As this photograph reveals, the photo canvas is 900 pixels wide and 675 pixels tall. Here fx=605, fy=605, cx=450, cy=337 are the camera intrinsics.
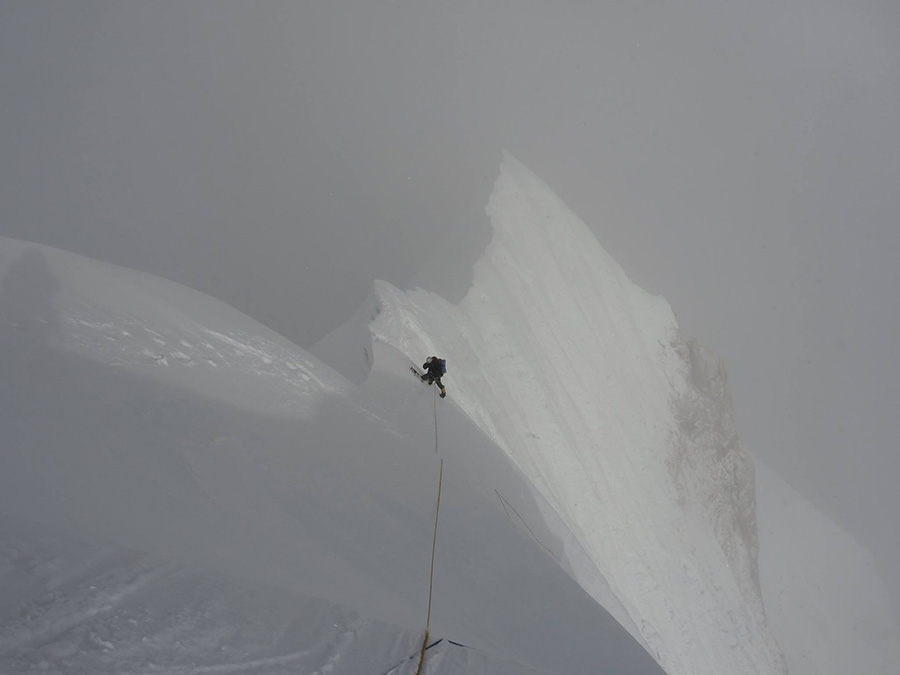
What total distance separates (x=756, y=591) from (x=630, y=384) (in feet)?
14.5

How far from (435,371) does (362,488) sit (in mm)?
2064

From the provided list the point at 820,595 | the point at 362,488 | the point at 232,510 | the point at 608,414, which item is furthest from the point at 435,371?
the point at 820,595

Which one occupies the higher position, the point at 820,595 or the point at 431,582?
the point at 820,595

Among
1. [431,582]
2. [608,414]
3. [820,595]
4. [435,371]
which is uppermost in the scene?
[608,414]

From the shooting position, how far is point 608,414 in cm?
935

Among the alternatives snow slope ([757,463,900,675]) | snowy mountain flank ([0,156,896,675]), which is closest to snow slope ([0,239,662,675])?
snowy mountain flank ([0,156,896,675])

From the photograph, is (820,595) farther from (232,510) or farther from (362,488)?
(232,510)

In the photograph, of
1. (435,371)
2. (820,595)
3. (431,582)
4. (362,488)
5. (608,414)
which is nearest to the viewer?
(431,582)

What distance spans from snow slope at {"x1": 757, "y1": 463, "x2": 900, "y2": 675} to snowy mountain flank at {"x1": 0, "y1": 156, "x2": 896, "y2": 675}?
3.06 m

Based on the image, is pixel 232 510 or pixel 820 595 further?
pixel 820 595

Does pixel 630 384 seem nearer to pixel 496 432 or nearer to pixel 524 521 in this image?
pixel 496 432

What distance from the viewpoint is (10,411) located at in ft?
10.4

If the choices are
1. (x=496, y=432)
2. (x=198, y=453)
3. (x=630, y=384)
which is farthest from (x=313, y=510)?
(x=630, y=384)

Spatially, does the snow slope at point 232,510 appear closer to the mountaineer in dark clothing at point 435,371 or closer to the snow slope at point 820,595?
the mountaineer in dark clothing at point 435,371
